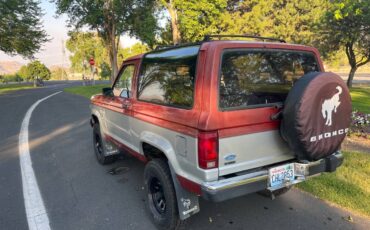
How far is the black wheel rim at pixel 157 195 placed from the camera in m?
3.39

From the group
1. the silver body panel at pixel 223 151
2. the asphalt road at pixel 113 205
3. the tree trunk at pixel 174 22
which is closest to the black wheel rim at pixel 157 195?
the asphalt road at pixel 113 205

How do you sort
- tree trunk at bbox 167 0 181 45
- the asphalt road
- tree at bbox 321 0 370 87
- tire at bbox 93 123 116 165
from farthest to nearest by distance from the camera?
tree trunk at bbox 167 0 181 45, tree at bbox 321 0 370 87, tire at bbox 93 123 116 165, the asphalt road

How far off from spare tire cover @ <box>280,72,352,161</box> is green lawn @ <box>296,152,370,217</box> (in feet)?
4.24

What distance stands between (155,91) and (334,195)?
279 centimetres

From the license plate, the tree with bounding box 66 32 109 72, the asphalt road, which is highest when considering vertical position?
the tree with bounding box 66 32 109 72

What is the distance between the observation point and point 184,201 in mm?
2961

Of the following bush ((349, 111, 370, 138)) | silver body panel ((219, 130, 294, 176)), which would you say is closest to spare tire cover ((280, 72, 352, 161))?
silver body panel ((219, 130, 294, 176))

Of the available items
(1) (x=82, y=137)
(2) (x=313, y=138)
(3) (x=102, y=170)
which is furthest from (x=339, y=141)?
(1) (x=82, y=137)

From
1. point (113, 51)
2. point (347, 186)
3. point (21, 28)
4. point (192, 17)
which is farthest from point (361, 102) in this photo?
point (21, 28)

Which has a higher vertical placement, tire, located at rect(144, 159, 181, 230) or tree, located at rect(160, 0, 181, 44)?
tree, located at rect(160, 0, 181, 44)

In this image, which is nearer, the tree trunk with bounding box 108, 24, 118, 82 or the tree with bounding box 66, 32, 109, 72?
the tree trunk with bounding box 108, 24, 118, 82

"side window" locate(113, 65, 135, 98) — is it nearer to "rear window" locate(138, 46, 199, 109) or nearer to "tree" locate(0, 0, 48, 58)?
"rear window" locate(138, 46, 199, 109)

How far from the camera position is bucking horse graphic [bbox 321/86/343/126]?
108 inches

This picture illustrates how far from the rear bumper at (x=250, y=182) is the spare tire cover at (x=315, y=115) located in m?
0.23
